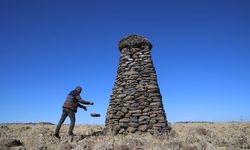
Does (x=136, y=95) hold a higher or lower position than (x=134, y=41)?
lower

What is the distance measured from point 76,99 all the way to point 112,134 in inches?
85.2

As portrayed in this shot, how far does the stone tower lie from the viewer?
1028 cm

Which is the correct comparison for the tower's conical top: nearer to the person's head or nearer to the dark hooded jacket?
the person's head

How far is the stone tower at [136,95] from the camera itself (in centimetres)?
1028

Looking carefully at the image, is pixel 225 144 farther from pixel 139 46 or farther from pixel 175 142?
pixel 139 46

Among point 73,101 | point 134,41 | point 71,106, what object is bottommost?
point 71,106

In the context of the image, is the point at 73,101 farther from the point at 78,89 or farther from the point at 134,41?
the point at 134,41

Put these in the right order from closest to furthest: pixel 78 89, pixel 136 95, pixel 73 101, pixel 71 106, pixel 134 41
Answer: pixel 71 106 → pixel 73 101 → pixel 78 89 → pixel 136 95 → pixel 134 41

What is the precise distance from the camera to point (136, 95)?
35.0ft

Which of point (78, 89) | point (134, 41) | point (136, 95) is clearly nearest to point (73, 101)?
point (78, 89)

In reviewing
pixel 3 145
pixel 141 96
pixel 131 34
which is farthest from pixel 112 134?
pixel 131 34

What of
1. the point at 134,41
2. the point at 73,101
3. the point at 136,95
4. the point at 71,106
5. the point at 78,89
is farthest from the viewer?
the point at 134,41

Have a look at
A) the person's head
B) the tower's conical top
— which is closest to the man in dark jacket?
the person's head

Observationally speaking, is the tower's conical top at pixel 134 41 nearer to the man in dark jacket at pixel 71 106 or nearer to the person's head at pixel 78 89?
the person's head at pixel 78 89
